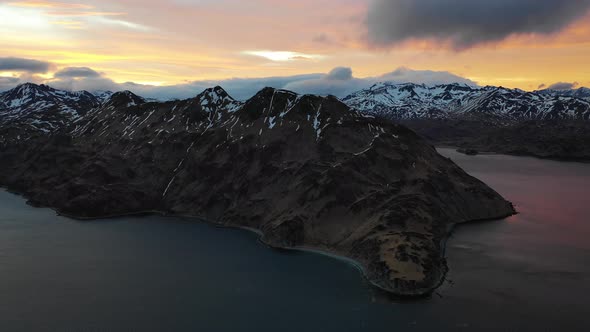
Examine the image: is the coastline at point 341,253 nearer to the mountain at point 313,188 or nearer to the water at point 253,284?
the mountain at point 313,188

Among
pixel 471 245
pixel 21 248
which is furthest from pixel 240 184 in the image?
pixel 471 245

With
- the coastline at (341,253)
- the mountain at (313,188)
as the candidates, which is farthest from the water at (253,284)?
the mountain at (313,188)

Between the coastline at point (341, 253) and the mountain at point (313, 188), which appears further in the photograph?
the mountain at point (313, 188)

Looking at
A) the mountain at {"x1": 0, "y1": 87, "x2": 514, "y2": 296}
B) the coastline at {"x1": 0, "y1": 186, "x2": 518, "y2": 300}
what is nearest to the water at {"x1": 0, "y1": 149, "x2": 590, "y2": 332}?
the coastline at {"x1": 0, "y1": 186, "x2": 518, "y2": 300}

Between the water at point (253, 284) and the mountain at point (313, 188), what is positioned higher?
the mountain at point (313, 188)

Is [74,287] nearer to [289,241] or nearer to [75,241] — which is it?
[75,241]

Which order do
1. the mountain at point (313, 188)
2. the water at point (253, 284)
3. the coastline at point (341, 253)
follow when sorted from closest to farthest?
the water at point (253, 284)
the coastline at point (341, 253)
the mountain at point (313, 188)
